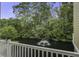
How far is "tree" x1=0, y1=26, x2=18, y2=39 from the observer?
374 cm

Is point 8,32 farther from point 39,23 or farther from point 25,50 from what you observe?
point 39,23

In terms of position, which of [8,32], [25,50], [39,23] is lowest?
[25,50]

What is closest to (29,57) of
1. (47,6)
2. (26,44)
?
(26,44)

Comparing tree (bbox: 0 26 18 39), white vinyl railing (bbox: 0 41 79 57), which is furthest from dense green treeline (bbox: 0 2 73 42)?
white vinyl railing (bbox: 0 41 79 57)

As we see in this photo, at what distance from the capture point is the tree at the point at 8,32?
374 cm

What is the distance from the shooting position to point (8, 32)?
374 centimetres

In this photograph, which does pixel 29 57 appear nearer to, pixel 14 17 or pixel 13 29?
pixel 13 29

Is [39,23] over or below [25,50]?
over

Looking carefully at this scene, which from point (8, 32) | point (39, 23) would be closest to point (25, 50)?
point (8, 32)

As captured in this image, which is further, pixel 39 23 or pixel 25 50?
pixel 25 50

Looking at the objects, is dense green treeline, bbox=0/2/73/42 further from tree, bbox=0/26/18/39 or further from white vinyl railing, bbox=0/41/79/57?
white vinyl railing, bbox=0/41/79/57

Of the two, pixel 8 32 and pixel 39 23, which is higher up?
pixel 39 23

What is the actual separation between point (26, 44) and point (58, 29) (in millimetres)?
773

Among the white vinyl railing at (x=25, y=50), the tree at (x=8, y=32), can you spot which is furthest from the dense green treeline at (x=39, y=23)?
the white vinyl railing at (x=25, y=50)
